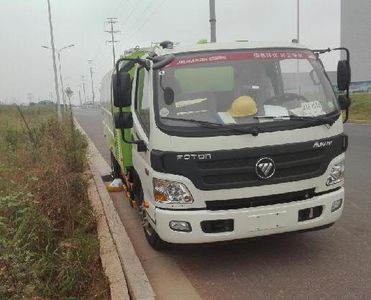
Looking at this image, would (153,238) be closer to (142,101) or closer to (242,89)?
(142,101)

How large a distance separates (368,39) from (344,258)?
206ft

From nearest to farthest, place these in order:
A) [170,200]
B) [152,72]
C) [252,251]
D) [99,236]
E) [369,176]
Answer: [170,200] → [152,72] → [252,251] → [99,236] → [369,176]

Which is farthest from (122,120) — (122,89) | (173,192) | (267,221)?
(267,221)

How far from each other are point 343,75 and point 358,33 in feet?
207

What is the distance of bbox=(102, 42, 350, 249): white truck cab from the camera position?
175 inches

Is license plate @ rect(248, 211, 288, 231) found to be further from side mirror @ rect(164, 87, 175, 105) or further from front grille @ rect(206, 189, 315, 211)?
side mirror @ rect(164, 87, 175, 105)

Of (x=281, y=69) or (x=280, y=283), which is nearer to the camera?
(x=280, y=283)

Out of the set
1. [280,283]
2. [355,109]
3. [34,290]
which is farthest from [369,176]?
[355,109]

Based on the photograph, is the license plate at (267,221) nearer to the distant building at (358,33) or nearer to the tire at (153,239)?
the tire at (153,239)

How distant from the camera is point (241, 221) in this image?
14.6 feet

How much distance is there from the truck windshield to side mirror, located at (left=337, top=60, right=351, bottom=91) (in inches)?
12.5

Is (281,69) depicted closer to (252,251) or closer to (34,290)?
(252,251)

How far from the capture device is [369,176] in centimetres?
879

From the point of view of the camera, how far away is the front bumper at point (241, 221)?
14.6ft
